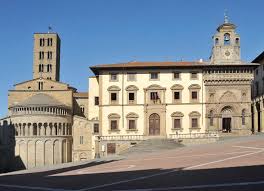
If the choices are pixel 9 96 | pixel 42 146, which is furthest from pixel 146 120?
pixel 9 96

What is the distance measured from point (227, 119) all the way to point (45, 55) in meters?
54.2

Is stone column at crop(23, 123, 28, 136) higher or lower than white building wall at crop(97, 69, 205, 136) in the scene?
lower

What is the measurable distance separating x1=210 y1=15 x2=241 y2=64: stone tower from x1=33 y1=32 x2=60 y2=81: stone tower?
4980 centimetres

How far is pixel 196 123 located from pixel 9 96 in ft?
112

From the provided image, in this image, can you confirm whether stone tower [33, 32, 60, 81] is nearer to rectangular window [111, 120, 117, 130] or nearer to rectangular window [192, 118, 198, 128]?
rectangular window [111, 120, 117, 130]

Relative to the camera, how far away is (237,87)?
59344 mm

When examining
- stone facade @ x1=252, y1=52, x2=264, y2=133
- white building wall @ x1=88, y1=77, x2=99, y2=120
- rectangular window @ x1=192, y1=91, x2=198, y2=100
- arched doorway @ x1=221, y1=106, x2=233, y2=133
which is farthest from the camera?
white building wall @ x1=88, y1=77, x2=99, y2=120

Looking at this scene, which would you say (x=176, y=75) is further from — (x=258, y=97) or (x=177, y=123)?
(x=258, y=97)

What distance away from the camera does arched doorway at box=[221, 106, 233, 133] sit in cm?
5956

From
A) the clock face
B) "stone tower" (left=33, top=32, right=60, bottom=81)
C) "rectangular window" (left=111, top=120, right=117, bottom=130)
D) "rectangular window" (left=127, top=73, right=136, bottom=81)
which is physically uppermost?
"stone tower" (left=33, top=32, right=60, bottom=81)

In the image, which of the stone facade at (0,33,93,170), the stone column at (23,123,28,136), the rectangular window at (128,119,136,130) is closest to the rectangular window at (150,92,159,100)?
the rectangular window at (128,119,136,130)

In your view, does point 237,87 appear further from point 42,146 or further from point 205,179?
point 205,179

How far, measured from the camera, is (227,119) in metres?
59.9

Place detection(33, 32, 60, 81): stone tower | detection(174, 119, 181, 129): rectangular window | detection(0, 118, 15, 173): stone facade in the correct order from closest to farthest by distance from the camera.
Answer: detection(174, 119, 181, 129): rectangular window < detection(0, 118, 15, 173): stone facade < detection(33, 32, 60, 81): stone tower
